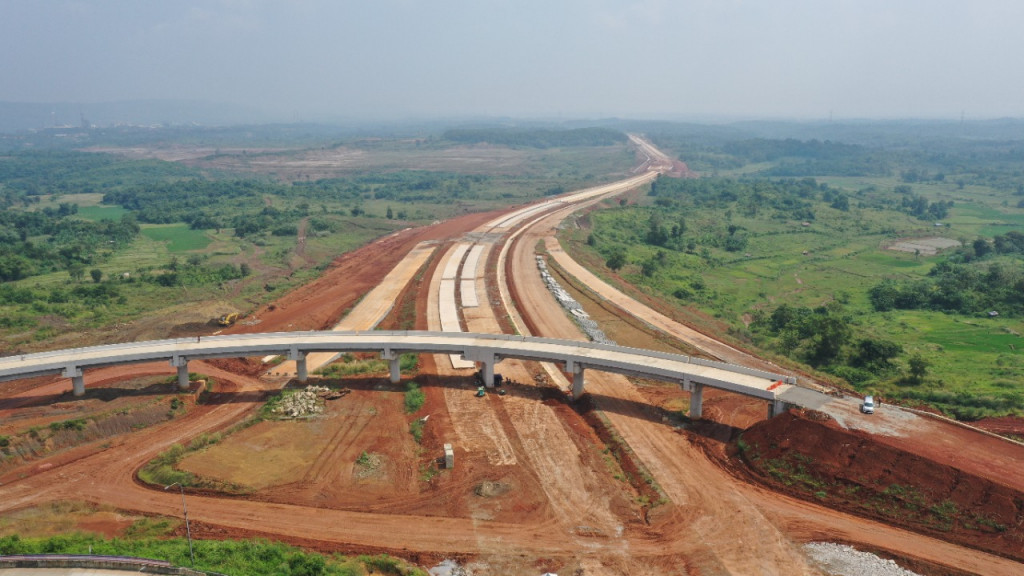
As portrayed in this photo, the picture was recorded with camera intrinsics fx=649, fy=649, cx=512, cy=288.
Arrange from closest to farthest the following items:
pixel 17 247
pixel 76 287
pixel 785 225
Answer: pixel 76 287 → pixel 17 247 → pixel 785 225

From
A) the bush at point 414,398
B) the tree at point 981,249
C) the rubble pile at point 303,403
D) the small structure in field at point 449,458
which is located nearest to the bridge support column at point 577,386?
the bush at point 414,398

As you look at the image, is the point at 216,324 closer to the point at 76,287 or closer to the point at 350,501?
the point at 76,287

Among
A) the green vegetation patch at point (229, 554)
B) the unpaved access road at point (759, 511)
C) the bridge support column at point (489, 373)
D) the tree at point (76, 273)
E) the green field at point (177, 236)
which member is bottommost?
the unpaved access road at point (759, 511)

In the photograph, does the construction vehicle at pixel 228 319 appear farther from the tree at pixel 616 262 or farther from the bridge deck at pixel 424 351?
the tree at pixel 616 262

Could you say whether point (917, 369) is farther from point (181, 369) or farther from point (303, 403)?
point (181, 369)

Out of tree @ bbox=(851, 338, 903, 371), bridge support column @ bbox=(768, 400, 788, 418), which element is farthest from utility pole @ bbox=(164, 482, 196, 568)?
tree @ bbox=(851, 338, 903, 371)

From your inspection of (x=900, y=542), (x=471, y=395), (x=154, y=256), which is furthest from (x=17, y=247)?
(x=900, y=542)

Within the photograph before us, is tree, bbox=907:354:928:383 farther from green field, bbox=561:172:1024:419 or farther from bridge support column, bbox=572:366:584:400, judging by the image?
bridge support column, bbox=572:366:584:400

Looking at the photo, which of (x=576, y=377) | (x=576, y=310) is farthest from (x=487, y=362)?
(x=576, y=310)
